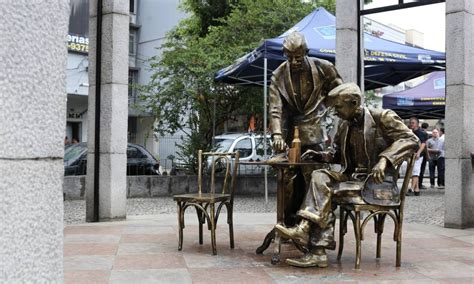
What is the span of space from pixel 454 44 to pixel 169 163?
334 inches

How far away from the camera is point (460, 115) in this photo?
308 inches

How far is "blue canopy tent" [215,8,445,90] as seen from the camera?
10.6 m

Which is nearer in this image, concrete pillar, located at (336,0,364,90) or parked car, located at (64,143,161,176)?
concrete pillar, located at (336,0,364,90)

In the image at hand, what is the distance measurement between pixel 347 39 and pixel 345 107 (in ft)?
13.9

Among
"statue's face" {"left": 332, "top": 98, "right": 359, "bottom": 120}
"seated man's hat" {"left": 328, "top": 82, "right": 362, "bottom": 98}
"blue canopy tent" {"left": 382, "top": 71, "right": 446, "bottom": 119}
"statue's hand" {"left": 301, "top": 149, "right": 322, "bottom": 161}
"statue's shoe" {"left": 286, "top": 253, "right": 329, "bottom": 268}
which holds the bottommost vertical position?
"statue's shoe" {"left": 286, "top": 253, "right": 329, "bottom": 268}

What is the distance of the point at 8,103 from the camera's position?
163 cm

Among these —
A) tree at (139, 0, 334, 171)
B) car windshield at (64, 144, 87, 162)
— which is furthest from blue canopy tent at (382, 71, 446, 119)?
car windshield at (64, 144, 87, 162)

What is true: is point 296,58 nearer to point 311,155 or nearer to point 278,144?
point 278,144

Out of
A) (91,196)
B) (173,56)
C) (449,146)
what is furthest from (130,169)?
(449,146)

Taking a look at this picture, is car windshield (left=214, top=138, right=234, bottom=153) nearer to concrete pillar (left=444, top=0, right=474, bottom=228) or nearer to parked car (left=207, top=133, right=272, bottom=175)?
parked car (left=207, top=133, right=272, bottom=175)

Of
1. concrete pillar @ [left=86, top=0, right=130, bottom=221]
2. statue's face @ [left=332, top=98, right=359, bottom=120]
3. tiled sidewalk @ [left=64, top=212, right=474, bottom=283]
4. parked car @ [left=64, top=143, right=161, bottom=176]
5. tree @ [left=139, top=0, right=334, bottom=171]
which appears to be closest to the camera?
tiled sidewalk @ [left=64, top=212, right=474, bottom=283]

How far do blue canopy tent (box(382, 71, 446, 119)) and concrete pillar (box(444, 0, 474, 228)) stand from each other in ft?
30.4

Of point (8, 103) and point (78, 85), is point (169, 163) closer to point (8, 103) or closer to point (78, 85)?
point (8, 103)

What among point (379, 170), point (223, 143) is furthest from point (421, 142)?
point (379, 170)
